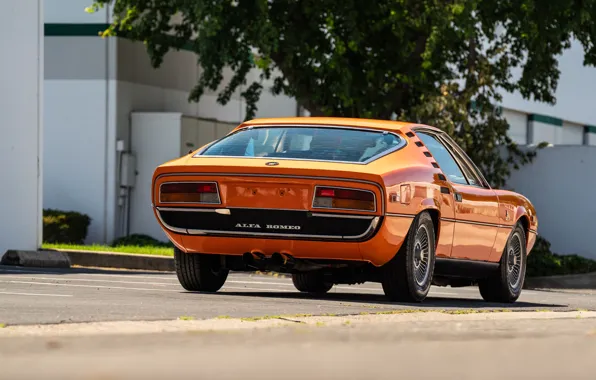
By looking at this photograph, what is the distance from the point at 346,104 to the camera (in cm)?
2438

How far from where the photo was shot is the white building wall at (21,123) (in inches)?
828

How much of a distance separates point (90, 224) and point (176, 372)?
21256 mm

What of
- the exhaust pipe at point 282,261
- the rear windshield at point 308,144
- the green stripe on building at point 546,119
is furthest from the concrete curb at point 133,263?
the green stripe on building at point 546,119

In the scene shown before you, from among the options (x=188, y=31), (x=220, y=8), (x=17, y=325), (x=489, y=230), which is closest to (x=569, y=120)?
(x=188, y=31)

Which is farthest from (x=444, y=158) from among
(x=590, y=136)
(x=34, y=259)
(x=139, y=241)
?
(x=590, y=136)

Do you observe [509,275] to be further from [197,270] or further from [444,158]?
[197,270]

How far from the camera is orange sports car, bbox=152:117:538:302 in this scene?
11453mm

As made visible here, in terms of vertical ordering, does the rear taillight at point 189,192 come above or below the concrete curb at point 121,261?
above

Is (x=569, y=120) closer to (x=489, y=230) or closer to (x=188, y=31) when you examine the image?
(x=188, y=31)

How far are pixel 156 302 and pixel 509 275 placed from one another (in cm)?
414

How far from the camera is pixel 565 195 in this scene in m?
26.1

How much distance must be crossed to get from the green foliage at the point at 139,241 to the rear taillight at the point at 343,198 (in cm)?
1523

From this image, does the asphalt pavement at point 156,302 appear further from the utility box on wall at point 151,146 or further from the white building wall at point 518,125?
the white building wall at point 518,125

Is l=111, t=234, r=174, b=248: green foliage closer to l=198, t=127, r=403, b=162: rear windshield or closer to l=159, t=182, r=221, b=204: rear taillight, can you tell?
l=198, t=127, r=403, b=162: rear windshield
